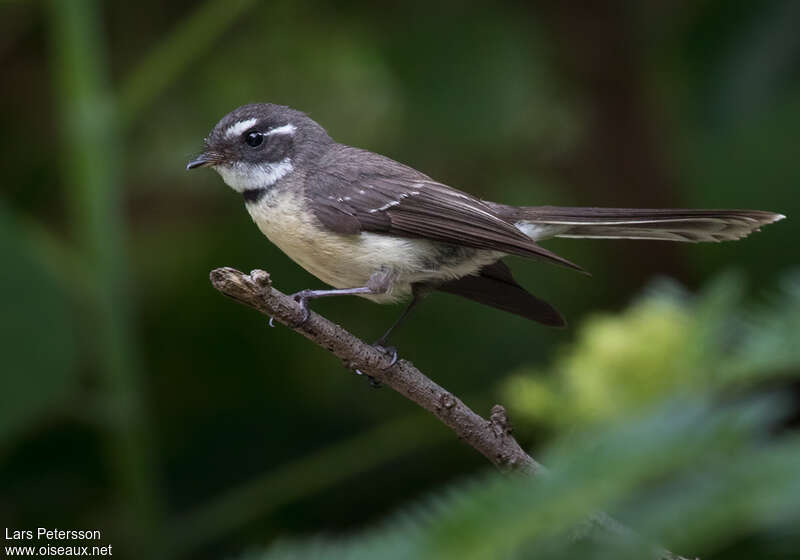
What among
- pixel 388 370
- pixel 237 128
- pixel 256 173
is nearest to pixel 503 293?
pixel 256 173

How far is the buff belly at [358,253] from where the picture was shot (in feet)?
10.4

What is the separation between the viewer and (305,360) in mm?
4387

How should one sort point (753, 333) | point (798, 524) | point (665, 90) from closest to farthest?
point (798, 524) < point (753, 333) < point (665, 90)

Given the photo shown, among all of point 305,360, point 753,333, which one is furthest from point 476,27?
point 753,333

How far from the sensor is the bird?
3117 mm

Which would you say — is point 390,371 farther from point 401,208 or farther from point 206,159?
point 206,159


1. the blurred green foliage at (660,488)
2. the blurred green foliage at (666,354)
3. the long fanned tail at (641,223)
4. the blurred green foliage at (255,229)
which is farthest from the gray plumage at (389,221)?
the blurred green foliage at (660,488)

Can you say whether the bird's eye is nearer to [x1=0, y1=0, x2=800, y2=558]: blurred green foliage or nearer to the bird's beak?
the bird's beak

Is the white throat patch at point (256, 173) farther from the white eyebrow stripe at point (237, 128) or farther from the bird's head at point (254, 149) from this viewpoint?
the white eyebrow stripe at point (237, 128)

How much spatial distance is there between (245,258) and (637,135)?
84.8 inches

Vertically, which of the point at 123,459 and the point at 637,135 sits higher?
the point at 637,135

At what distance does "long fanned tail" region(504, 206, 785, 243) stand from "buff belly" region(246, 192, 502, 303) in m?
0.25

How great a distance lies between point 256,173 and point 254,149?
0.32ft

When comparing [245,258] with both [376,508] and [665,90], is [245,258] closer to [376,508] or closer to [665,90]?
[376,508]
